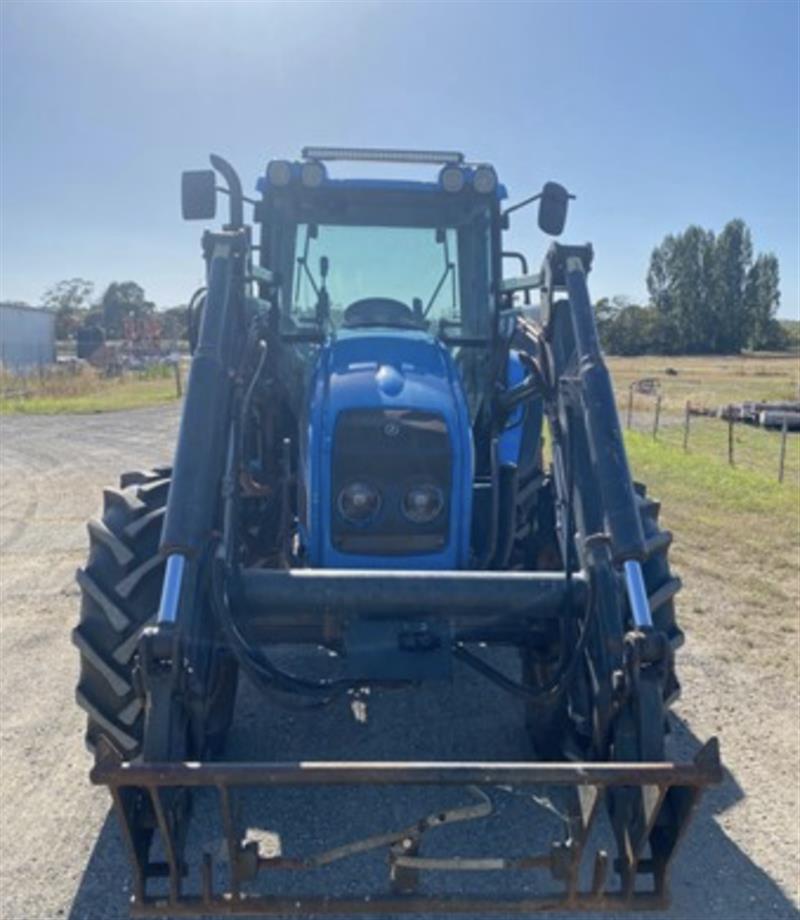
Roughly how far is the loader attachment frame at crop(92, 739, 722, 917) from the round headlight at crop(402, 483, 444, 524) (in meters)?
1.16

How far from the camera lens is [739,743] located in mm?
4348

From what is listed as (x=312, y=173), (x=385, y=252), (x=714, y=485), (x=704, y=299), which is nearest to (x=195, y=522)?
(x=312, y=173)

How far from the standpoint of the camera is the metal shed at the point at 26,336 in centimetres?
4122

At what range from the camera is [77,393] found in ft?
94.6

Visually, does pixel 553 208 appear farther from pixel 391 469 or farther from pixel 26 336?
pixel 26 336

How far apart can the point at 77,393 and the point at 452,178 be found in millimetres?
26856

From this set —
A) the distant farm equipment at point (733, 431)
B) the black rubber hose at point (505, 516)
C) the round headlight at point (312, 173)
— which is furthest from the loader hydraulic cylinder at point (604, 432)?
the distant farm equipment at point (733, 431)

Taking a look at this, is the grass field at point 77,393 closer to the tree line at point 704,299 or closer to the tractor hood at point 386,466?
the tractor hood at point 386,466

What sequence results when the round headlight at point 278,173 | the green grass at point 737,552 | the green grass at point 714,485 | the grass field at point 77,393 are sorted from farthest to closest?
the grass field at point 77,393, the green grass at point 714,485, the green grass at point 737,552, the round headlight at point 278,173

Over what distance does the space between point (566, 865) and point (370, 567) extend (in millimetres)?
1346

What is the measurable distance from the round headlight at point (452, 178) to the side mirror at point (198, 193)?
3.56 feet

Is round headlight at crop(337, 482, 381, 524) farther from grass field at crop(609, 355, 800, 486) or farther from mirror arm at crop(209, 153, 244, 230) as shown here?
grass field at crop(609, 355, 800, 486)

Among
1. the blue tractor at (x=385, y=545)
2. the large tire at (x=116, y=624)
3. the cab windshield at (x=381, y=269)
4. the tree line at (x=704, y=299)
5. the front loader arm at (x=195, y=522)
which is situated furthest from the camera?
the tree line at (x=704, y=299)

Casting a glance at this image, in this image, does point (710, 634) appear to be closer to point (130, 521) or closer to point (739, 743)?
point (739, 743)
